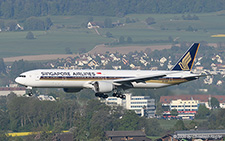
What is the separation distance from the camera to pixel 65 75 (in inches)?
3974

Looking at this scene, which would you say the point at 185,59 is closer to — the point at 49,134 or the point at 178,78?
the point at 178,78

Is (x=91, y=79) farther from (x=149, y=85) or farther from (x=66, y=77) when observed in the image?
(x=149, y=85)

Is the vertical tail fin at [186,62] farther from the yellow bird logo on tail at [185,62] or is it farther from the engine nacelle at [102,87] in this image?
the engine nacelle at [102,87]

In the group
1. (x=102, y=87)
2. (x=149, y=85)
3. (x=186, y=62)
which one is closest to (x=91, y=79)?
(x=102, y=87)

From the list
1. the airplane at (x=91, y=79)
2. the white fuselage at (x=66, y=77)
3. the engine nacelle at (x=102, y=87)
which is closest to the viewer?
the white fuselage at (x=66, y=77)

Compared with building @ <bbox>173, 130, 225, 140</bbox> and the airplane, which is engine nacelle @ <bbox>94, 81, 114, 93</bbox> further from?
building @ <bbox>173, 130, 225, 140</bbox>

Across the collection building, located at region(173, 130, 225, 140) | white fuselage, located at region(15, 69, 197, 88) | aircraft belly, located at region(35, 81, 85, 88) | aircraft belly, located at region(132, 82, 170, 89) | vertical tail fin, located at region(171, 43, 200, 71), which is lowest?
building, located at region(173, 130, 225, 140)

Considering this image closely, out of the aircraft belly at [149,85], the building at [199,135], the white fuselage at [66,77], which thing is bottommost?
the building at [199,135]

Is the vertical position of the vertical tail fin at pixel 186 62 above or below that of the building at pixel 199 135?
above

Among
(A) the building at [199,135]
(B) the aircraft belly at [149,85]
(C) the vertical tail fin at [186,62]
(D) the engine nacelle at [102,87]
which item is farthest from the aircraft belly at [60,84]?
(A) the building at [199,135]

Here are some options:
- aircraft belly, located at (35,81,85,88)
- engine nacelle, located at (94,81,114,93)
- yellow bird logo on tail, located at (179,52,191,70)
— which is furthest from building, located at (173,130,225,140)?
aircraft belly, located at (35,81,85,88)

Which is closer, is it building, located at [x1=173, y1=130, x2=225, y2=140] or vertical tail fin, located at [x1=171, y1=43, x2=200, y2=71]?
vertical tail fin, located at [x1=171, y1=43, x2=200, y2=71]

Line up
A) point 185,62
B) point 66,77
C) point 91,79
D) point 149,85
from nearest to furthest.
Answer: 1. point 66,77
2. point 91,79
3. point 149,85
4. point 185,62

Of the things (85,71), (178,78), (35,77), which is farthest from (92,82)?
(178,78)
